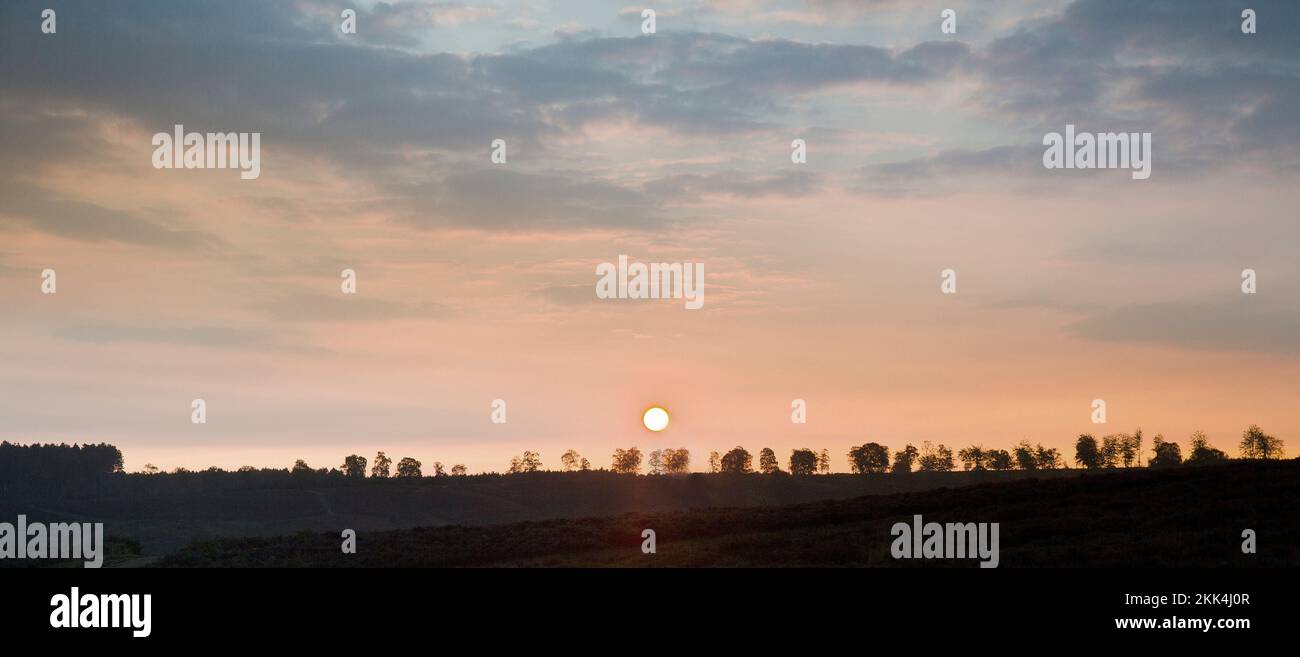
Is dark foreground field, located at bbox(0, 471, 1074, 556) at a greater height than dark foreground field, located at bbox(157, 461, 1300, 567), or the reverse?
dark foreground field, located at bbox(157, 461, 1300, 567)

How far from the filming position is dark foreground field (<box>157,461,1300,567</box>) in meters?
41.4

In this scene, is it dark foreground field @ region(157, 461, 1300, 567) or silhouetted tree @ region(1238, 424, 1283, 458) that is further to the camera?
silhouetted tree @ region(1238, 424, 1283, 458)

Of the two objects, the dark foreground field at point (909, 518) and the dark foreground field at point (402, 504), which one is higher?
the dark foreground field at point (909, 518)

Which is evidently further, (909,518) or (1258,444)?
(1258,444)

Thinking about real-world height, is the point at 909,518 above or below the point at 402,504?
above

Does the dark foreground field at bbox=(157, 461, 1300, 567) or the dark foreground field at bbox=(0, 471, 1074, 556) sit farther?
the dark foreground field at bbox=(0, 471, 1074, 556)

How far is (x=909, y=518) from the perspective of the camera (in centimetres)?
5591

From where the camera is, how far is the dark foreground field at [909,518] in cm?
4141

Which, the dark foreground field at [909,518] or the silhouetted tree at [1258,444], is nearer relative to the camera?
the dark foreground field at [909,518]

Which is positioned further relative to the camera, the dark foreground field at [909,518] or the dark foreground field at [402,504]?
the dark foreground field at [402,504]
